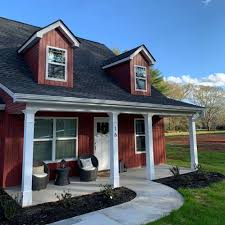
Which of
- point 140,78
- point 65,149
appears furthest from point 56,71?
point 140,78

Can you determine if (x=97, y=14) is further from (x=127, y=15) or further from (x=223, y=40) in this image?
(x=223, y=40)

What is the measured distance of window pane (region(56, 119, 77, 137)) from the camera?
889cm

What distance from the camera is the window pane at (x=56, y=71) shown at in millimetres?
8102

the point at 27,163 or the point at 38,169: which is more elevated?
the point at 27,163

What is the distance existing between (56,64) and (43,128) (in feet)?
7.92

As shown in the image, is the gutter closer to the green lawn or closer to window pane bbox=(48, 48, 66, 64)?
window pane bbox=(48, 48, 66, 64)

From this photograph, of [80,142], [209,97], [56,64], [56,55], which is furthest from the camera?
[209,97]

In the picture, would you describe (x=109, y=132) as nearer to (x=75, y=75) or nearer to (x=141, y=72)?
(x=75, y=75)

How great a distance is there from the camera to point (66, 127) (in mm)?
9141

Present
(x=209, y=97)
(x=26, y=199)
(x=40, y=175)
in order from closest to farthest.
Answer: (x=26, y=199) → (x=40, y=175) → (x=209, y=97)

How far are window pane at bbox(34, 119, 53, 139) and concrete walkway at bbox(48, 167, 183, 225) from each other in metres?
3.45

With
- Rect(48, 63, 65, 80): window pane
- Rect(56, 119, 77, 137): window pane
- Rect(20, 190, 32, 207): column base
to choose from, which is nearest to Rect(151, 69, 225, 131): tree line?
Rect(56, 119, 77, 137): window pane

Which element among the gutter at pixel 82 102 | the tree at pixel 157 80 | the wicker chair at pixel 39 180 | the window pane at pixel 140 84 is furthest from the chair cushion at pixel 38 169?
the tree at pixel 157 80

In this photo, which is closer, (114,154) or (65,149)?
(114,154)
